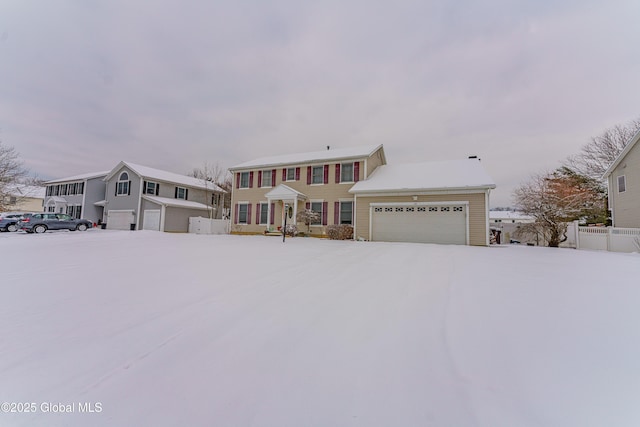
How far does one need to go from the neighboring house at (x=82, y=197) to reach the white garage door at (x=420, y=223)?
2809cm

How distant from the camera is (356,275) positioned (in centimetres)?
545

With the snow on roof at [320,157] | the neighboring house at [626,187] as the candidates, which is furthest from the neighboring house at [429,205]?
the neighboring house at [626,187]

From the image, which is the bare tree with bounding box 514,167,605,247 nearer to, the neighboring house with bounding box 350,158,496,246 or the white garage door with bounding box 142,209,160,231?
the neighboring house with bounding box 350,158,496,246

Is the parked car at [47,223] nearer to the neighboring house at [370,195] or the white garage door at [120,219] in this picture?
the white garage door at [120,219]

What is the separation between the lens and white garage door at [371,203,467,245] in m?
12.9

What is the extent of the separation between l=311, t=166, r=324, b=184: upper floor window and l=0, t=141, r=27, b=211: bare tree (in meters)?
24.9

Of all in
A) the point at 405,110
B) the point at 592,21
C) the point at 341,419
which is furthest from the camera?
the point at 405,110

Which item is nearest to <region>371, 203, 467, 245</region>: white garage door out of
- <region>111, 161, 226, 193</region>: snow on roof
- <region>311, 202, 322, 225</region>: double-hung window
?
<region>311, 202, 322, 225</region>: double-hung window

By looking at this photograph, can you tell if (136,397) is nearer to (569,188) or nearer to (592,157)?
(569,188)

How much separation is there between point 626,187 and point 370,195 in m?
13.2

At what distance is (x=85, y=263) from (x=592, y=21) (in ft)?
53.9

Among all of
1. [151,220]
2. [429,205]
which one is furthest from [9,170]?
[429,205]

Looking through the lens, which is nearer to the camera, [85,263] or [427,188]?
[85,263]

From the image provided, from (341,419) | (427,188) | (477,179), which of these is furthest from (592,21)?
(341,419)
